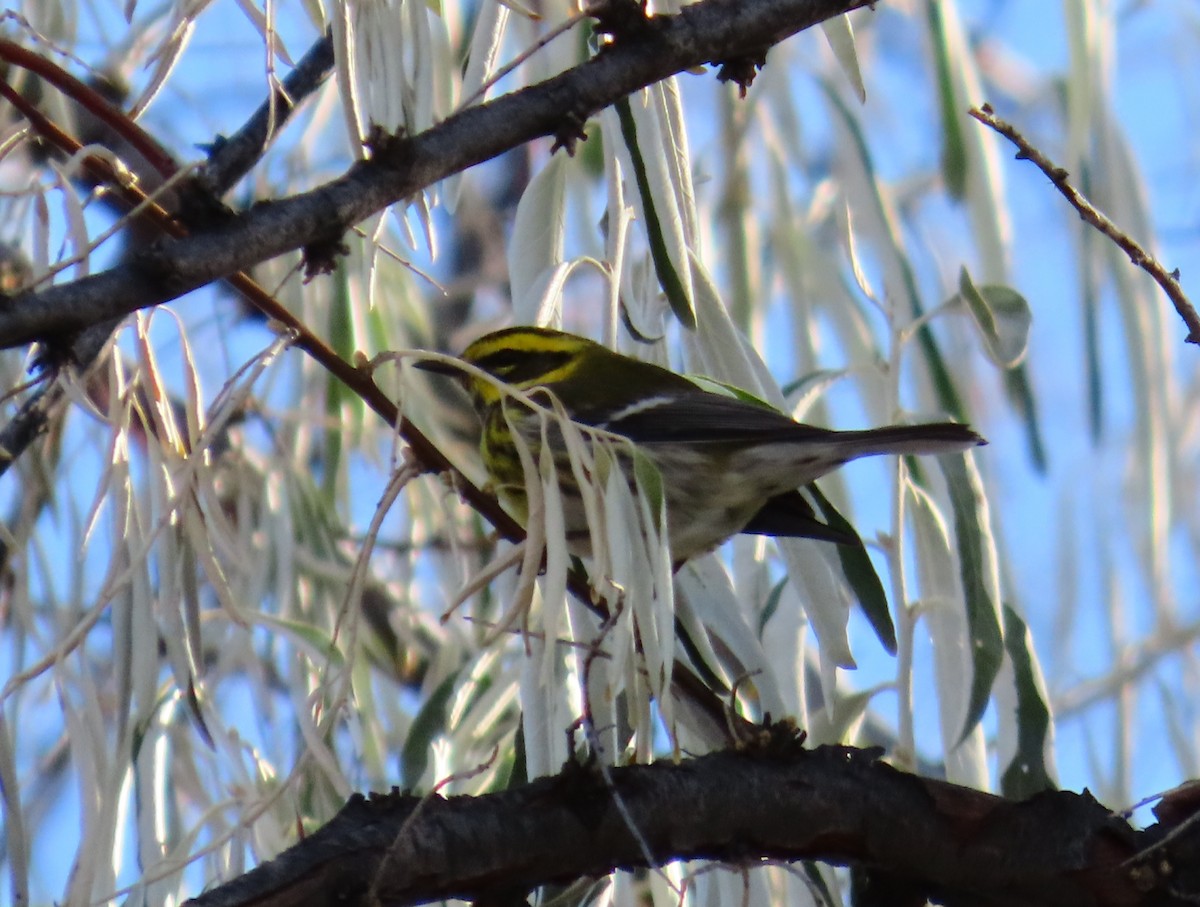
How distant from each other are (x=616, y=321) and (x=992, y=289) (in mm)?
359

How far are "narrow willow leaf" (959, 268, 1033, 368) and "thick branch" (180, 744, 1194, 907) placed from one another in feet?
1.48

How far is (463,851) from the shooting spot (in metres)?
0.91

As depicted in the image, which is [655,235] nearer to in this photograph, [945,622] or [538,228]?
[538,228]

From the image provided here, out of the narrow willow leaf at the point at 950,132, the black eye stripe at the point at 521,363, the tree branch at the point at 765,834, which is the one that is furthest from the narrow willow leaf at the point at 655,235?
the narrow willow leaf at the point at 950,132

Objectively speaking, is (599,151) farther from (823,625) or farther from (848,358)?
(823,625)

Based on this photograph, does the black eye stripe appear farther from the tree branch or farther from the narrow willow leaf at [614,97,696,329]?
the tree branch

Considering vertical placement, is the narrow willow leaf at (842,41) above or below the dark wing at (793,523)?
above

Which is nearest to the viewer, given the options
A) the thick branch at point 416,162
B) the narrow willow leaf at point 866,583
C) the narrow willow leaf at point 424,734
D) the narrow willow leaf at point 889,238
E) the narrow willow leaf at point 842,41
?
the thick branch at point 416,162

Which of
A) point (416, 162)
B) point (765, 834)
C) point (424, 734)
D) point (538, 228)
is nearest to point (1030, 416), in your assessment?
point (538, 228)

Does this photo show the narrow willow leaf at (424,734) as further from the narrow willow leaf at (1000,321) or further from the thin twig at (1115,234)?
the thin twig at (1115,234)

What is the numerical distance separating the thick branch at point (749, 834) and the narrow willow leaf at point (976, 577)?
0.27m

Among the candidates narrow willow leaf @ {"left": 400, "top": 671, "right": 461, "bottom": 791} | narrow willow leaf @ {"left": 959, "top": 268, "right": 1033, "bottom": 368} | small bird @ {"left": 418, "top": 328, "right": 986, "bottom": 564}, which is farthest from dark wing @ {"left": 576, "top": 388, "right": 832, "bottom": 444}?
narrow willow leaf @ {"left": 400, "top": 671, "right": 461, "bottom": 791}

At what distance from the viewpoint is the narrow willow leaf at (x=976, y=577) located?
1.32m

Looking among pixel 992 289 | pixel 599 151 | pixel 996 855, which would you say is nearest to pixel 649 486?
pixel 996 855
